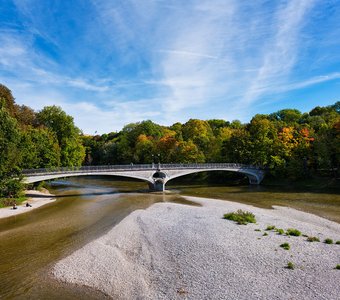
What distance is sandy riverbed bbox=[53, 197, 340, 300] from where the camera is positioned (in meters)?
14.1

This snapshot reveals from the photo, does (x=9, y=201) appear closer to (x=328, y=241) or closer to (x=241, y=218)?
(x=241, y=218)

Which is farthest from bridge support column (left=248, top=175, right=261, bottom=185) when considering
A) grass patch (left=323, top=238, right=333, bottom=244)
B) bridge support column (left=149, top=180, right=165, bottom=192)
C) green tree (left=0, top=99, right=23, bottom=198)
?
green tree (left=0, top=99, right=23, bottom=198)

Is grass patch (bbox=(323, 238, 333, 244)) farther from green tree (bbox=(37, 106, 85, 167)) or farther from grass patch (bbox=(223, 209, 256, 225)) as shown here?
green tree (bbox=(37, 106, 85, 167))

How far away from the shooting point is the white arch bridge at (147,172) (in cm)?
4556

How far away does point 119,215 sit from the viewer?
1313 inches

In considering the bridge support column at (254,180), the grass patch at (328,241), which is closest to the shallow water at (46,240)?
the grass patch at (328,241)

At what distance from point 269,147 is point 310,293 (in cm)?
6054

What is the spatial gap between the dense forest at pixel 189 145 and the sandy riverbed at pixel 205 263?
2259 centimetres

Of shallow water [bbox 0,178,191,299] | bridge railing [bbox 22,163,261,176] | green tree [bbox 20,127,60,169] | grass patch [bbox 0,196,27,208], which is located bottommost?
shallow water [bbox 0,178,191,299]

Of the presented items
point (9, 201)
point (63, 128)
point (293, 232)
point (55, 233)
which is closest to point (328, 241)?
point (293, 232)

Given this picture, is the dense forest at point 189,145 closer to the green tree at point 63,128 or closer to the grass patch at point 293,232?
the green tree at point 63,128

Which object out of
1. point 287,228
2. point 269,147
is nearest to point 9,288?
point 287,228

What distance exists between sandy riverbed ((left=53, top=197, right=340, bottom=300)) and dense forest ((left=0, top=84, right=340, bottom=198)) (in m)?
22.6

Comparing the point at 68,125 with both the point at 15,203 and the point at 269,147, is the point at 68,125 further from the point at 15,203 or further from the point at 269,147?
the point at 269,147
